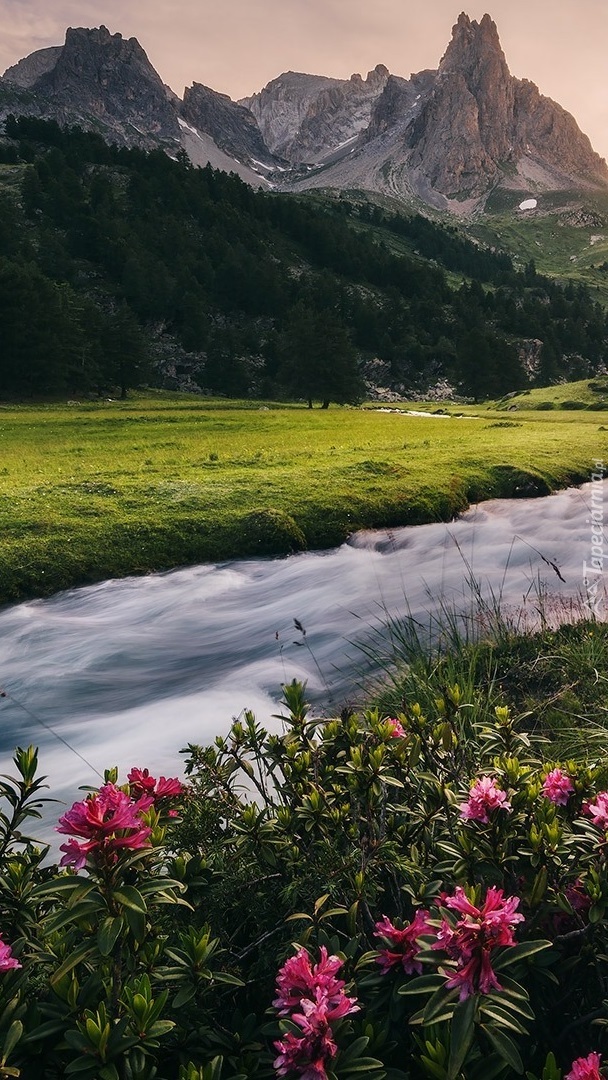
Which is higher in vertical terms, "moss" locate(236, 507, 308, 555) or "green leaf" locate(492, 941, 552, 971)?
"green leaf" locate(492, 941, 552, 971)

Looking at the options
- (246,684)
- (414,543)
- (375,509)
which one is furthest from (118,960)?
(375,509)

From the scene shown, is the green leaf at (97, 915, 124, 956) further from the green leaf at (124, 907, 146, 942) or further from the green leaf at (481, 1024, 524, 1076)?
the green leaf at (481, 1024, 524, 1076)

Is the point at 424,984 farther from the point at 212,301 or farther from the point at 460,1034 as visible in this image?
the point at 212,301

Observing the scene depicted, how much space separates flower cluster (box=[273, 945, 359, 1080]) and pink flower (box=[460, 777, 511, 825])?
0.86 m

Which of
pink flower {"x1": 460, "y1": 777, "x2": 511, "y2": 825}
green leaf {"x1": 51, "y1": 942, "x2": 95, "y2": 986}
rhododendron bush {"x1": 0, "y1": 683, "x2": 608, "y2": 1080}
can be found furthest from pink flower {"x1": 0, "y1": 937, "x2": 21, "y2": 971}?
pink flower {"x1": 460, "y1": 777, "x2": 511, "y2": 825}

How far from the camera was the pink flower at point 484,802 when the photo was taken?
2.64 metres

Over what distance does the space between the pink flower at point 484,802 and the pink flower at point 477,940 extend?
1.92 feet

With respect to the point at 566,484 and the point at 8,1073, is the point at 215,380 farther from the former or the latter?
the point at 8,1073

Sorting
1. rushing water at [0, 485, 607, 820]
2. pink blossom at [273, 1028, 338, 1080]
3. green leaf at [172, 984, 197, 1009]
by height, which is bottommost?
rushing water at [0, 485, 607, 820]

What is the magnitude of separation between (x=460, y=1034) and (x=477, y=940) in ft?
0.80

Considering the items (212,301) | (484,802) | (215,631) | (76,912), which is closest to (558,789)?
(484,802)

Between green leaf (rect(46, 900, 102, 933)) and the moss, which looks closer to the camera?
green leaf (rect(46, 900, 102, 933))

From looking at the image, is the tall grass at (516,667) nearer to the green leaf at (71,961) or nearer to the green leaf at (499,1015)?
the green leaf at (499,1015)

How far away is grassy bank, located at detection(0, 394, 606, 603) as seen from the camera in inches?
579
